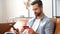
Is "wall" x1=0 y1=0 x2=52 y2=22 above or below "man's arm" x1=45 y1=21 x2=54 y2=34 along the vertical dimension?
above

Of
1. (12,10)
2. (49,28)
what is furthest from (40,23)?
(12,10)

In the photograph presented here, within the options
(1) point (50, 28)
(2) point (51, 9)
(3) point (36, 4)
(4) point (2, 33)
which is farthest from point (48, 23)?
(2) point (51, 9)

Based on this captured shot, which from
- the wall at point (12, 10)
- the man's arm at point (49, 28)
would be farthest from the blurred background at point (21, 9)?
the man's arm at point (49, 28)

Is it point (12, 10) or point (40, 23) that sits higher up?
point (12, 10)

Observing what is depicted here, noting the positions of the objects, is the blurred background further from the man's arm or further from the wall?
the man's arm

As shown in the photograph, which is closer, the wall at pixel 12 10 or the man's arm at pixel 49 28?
the man's arm at pixel 49 28

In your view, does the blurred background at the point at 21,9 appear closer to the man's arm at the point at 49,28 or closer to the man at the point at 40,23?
the man at the point at 40,23

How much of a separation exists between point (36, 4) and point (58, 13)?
1.55 metres

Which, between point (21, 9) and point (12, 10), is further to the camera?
point (12, 10)

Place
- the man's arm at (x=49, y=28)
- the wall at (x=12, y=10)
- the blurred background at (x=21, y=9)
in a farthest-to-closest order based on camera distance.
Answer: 1. the wall at (x=12, y=10)
2. the blurred background at (x=21, y=9)
3. the man's arm at (x=49, y=28)

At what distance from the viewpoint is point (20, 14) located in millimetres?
3754

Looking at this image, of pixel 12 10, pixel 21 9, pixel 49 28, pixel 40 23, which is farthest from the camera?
pixel 12 10

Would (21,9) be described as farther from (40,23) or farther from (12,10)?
(40,23)

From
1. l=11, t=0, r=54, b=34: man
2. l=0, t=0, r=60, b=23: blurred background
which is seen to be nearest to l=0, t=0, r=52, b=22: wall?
l=0, t=0, r=60, b=23: blurred background
